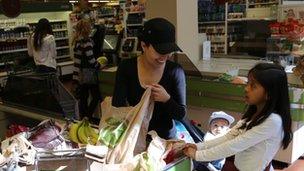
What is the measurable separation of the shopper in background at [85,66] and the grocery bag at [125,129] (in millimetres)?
3702

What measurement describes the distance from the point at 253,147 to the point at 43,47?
4782mm

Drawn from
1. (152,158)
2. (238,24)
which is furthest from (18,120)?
(238,24)

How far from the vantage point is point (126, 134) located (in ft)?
6.54

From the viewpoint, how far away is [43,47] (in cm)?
614

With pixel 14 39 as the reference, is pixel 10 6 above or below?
above

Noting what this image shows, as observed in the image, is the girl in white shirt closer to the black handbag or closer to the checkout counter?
the checkout counter

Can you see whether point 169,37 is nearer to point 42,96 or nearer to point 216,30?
point 42,96

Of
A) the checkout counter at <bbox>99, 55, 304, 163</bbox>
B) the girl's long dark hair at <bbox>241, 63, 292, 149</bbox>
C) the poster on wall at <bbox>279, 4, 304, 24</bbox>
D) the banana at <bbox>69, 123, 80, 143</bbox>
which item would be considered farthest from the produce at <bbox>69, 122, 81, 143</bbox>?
the poster on wall at <bbox>279, 4, 304, 24</bbox>

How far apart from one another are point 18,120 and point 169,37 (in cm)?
286

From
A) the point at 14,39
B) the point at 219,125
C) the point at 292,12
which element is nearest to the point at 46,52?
the point at 219,125

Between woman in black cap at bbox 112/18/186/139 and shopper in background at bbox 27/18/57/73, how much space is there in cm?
402

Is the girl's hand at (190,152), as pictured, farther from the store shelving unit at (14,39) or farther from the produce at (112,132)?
the store shelving unit at (14,39)

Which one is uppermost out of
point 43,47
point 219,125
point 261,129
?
point 43,47

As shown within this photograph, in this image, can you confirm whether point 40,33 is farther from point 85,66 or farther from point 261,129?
point 261,129
